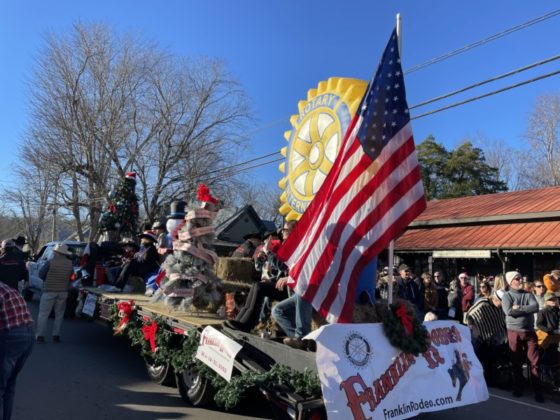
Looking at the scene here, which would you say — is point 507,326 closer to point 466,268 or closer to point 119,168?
point 466,268

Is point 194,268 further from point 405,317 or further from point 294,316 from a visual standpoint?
point 405,317

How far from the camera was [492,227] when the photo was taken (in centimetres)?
1596

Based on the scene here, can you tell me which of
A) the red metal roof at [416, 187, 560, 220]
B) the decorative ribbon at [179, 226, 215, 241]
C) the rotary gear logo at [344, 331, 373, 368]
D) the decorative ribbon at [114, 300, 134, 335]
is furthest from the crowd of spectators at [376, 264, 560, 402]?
the red metal roof at [416, 187, 560, 220]

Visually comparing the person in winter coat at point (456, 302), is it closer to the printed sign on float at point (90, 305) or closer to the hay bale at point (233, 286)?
the hay bale at point (233, 286)

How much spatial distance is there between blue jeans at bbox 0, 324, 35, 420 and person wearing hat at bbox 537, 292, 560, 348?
302 inches

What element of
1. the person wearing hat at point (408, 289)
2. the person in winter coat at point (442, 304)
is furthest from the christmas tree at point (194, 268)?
the person in winter coat at point (442, 304)

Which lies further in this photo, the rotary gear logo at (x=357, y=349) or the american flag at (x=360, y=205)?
the american flag at (x=360, y=205)

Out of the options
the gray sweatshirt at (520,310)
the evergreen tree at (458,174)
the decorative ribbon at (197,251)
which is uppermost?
the evergreen tree at (458,174)

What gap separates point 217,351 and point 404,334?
186 cm

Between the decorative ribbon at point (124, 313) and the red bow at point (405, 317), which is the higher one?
the red bow at point (405, 317)

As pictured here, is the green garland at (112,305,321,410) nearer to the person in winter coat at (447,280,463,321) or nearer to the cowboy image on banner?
the cowboy image on banner

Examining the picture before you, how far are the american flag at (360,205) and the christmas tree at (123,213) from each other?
427 inches

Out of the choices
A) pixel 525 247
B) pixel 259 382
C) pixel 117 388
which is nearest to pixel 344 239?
pixel 259 382

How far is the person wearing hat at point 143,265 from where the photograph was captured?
943cm
